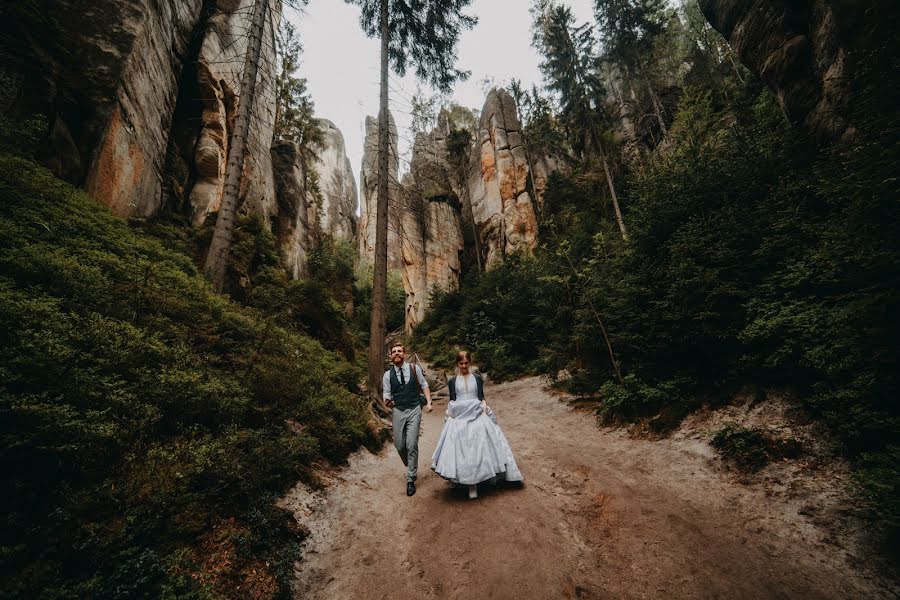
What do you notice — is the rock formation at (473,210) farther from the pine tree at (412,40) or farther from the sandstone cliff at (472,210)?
the pine tree at (412,40)

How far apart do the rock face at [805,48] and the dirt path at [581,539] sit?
20.0 ft

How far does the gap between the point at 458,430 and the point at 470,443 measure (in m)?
0.24

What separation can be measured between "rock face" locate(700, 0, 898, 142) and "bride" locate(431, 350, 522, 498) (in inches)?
277

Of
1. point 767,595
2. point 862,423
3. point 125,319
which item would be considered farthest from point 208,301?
point 862,423

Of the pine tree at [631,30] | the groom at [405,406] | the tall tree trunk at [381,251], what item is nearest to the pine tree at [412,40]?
the tall tree trunk at [381,251]

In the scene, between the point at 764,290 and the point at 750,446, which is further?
the point at 764,290

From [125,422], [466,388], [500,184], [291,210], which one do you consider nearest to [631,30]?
[500,184]

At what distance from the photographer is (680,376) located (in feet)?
19.7

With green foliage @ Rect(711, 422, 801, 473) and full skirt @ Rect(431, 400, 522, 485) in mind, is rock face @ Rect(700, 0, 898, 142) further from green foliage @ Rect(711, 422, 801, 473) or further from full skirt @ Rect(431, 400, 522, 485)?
full skirt @ Rect(431, 400, 522, 485)

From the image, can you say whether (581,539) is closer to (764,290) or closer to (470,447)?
(470,447)

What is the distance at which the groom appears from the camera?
16.0ft

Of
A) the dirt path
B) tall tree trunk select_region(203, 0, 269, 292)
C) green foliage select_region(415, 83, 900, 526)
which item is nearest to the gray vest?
the dirt path

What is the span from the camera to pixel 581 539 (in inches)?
137

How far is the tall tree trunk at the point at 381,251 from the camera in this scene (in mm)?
8617
